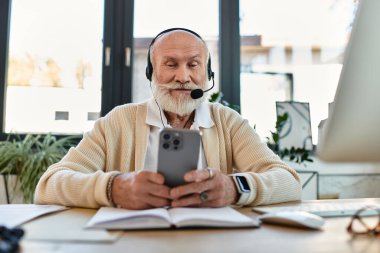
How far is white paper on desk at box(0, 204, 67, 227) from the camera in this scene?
719 mm

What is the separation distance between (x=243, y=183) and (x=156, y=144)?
47 cm

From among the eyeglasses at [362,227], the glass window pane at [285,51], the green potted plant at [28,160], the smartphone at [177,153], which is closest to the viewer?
the eyeglasses at [362,227]

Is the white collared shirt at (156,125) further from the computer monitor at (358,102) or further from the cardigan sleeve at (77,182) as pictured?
the computer monitor at (358,102)

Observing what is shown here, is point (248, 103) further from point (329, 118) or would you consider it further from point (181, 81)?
point (329, 118)

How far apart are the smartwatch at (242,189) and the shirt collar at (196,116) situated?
430 mm

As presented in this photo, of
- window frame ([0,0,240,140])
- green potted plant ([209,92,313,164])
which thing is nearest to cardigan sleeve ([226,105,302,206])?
green potted plant ([209,92,313,164])

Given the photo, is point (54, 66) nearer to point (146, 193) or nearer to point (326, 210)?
point (146, 193)

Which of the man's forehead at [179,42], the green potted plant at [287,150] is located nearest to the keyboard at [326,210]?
the man's forehead at [179,42]

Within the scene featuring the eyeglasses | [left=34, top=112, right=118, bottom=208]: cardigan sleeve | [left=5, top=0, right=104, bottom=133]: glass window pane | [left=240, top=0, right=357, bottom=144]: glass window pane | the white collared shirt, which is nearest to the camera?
the eyeglasses

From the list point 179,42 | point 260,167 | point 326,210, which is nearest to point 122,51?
point 179,42

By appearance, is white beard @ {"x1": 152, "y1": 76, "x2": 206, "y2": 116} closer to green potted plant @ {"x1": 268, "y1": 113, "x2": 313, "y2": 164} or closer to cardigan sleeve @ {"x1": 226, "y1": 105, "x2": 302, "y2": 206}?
cardigan sleeve @ {"x1": 226, "y1": 105, "x2": 302, "y2": 206}

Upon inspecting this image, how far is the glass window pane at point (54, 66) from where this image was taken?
230cm

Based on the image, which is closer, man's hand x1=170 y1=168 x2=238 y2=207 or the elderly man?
man's hand x1=170 y1=168 x2=238 y2=207

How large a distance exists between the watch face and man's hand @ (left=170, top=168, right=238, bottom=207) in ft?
0.15
